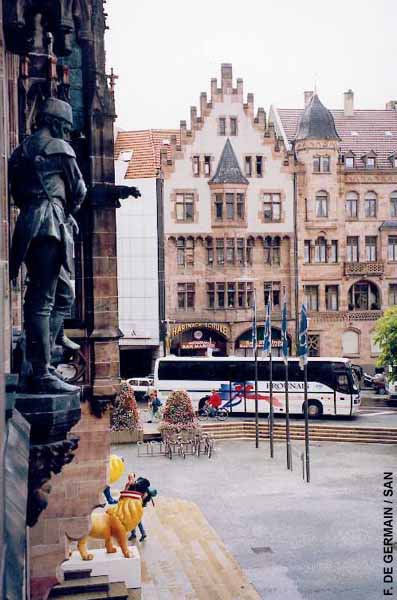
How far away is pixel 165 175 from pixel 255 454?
935 inches

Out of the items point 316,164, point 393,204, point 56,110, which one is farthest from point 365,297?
point 56,110

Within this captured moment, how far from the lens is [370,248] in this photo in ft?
176

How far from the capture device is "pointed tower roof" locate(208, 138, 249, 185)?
5172 cm

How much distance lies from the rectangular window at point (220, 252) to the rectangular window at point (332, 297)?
6.73m

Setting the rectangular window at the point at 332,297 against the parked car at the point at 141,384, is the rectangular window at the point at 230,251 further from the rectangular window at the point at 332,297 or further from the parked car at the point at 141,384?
the parked car at the point at 141,384

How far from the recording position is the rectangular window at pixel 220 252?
5159 centimetres

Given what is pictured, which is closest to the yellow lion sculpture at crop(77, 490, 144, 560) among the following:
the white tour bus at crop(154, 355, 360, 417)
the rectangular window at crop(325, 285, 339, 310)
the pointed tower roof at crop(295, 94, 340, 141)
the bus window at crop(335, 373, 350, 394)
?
the white tour bus at crop(154, 355, 360, 417)

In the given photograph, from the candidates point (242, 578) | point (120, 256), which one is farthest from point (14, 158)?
point (120, 256)

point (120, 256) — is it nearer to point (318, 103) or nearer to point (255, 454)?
point (318, 103)

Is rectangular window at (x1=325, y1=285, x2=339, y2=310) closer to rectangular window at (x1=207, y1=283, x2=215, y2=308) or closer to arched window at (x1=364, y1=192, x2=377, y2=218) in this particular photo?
arched window at (x1=364, y1=192, x2=377, y2=218)

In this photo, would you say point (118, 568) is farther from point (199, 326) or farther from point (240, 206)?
point (240, 206)

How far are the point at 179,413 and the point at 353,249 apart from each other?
2480cm

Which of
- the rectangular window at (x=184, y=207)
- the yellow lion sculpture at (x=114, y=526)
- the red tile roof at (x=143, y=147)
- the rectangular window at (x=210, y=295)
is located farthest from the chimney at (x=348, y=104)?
the yellow lion sculpture at (x=114, y=526)

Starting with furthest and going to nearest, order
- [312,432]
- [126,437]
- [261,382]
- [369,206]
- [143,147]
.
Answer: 1. [369,206]
2. [143,147]
3. [261,382]
4. [312,432]
5. [126,437]
